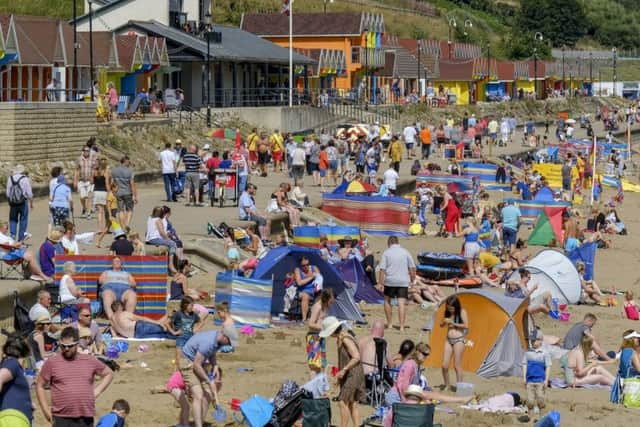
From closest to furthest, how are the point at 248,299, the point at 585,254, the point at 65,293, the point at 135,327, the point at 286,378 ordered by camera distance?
the point at 286,378, the point at 65,293, the point at 135,327, the point at 248,299, the point at 585,254

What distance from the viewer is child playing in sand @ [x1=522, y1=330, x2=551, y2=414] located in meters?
12.9

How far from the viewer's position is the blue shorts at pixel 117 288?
15.4 meters

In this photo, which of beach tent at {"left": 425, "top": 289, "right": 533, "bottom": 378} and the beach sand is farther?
beach tent at {"left": 425, "top": 289, "right": 533, "bottom": 378}

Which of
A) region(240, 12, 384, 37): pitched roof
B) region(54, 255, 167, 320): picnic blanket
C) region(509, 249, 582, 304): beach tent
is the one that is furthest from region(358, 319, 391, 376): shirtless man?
region(240, 12, 384, 37): pitched roof

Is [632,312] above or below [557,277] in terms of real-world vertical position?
below

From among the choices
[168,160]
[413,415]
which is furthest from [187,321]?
[168,160]

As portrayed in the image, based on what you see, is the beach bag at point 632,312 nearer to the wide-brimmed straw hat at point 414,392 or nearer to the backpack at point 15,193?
the wide-brimmed straw hat at point 414,392

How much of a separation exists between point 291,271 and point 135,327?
9.03 ft

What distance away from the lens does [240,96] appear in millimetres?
48281

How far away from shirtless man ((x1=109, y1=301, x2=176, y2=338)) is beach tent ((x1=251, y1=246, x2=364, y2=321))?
7.25ft

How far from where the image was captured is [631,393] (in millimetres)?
13430

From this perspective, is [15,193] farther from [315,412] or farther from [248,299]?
[315,412]

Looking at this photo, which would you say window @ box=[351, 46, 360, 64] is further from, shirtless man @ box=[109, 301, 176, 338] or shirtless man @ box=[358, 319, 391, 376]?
shirtless man @ box=[358, 319, 391, 376]

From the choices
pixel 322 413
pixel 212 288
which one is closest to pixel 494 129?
pixel 212 288
